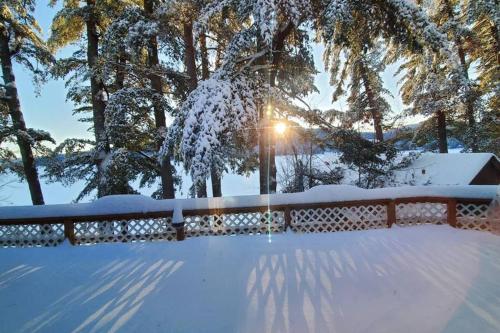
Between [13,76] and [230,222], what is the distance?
946cm

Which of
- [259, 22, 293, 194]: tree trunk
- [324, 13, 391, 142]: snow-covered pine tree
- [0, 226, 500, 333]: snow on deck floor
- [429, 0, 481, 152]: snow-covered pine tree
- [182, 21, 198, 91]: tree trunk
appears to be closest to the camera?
[0, 226, 500, 333]: snow on deck floor

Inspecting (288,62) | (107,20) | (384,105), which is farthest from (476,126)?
(107,20)

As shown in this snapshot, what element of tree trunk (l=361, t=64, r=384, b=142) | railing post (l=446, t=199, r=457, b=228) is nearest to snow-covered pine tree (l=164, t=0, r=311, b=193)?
railing post (l=446, t=199, r=457, b=228)

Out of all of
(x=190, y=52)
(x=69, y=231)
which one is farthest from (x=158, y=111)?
(x=69, y=231)

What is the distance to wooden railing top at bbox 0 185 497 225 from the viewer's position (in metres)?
6.12

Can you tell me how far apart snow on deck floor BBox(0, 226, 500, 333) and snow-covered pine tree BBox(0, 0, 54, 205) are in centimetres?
468

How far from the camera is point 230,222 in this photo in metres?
6.44

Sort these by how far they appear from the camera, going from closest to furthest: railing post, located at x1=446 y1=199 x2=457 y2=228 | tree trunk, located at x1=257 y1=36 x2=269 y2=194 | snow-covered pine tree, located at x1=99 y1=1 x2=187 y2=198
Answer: railing post, located at x1=446 y1=199 x2=457 y2=228
tree trunk, located at x1=257 y1=36 x2=269 y2=194
snow-covered pine tree, located at x1=99 y1=1 x2=187 y2=198

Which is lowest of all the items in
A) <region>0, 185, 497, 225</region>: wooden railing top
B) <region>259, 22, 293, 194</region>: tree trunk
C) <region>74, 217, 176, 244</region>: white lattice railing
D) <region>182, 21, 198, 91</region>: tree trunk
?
<region>74, 217, 176, 244</region>: white lattice railing

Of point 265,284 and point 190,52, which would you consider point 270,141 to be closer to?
point 190,52

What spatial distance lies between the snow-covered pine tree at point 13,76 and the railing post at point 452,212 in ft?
41.3

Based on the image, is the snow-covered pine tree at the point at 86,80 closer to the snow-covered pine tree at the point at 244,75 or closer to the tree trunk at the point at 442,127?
the snow-covered pine tree at the point at 244,75

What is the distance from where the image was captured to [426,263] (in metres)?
4.51

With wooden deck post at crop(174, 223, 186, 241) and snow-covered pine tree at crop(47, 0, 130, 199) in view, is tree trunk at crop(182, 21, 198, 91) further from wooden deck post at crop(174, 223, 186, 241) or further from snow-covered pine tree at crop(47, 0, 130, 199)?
wooden deck post at crop(174, 223, 186, 241)
